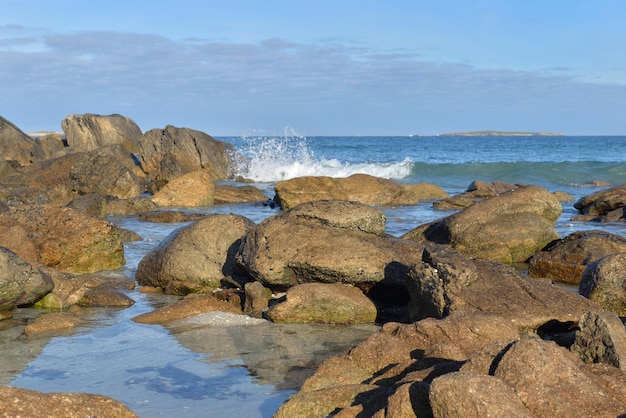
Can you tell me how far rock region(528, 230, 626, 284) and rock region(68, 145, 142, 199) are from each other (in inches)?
566

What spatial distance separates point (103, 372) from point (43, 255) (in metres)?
4.92

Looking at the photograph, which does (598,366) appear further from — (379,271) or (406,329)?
(379,271)

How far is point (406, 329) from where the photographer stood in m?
6.13

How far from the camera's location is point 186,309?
27.7 feet

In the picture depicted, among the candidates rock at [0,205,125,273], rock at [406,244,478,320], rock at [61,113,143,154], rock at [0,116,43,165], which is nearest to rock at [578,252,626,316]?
rock at [406,244,478,320]

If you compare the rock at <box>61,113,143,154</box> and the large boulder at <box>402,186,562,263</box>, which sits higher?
the rock at <box>61,113,143,154</box>

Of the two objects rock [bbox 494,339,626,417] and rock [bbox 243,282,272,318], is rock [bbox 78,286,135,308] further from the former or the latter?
rock [bbox 494,339,626,417]

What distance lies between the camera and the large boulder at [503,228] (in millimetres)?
12633

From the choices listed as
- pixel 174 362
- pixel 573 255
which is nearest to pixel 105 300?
pixel 174 362

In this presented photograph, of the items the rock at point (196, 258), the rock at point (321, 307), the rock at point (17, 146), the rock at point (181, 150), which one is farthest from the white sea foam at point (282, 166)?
the rock at point (321, 307)

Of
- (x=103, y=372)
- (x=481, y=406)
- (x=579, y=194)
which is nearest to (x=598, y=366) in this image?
(x=481, y=406)

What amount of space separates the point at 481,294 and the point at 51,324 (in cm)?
431

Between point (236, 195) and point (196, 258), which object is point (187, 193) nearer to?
point (236, 195)

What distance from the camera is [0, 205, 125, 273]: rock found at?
1067 cm
